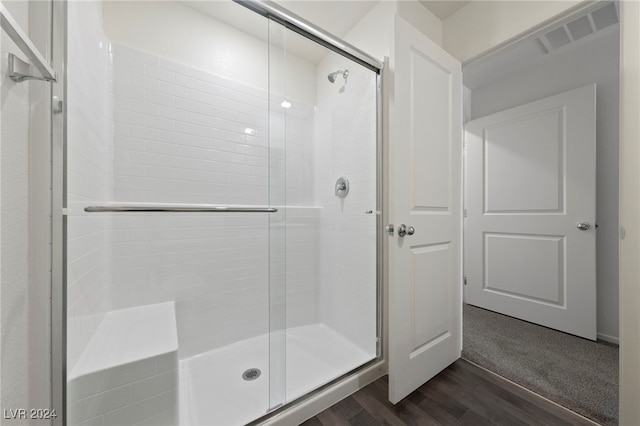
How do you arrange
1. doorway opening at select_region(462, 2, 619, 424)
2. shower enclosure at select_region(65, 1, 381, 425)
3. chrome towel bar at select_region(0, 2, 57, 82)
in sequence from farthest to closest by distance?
1. doorway opening at select_region(462, 2, 619, 424)
2. shower enclosure at select_region(65, 1, 381, 425)
3. chrome towel bar at select_region(0, 2, 57, 82)

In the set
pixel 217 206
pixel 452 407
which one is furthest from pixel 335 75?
pixel 452 407

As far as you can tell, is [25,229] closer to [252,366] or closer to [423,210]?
[252,366]

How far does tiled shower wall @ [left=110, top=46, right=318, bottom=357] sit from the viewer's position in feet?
4.87

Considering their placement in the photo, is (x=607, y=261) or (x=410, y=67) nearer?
(x=410, y=67)

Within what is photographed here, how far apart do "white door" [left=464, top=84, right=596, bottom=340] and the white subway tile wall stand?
9.96ft

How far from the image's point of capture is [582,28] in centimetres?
185

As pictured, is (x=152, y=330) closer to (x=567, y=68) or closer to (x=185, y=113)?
(x=185, y=113)

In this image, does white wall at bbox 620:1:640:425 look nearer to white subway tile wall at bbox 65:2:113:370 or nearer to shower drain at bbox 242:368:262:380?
shower drain at bbox 242:368:262:380

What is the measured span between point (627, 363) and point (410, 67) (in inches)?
60.9

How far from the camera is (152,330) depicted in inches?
45.3

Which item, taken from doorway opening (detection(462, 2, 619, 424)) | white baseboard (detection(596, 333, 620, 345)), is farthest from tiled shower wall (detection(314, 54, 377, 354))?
white baseboard (detection(596, 333, 620, 345))

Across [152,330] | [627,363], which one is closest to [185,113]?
[152,330]

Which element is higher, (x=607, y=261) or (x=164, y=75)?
(x=164, y=75)

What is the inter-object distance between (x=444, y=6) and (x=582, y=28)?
1.20 m
